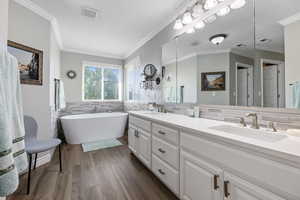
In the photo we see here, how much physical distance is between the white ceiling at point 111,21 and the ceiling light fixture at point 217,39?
76cm

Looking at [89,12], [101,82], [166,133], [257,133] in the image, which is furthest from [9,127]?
[101,82]

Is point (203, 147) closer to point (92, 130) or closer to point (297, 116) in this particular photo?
point (297, 116)

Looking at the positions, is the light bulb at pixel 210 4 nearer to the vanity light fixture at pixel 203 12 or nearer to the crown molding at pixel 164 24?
the vanity light fixture at pixel 203 12

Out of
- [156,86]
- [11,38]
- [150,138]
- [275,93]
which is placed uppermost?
[11,38]

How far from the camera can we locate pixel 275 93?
121cm

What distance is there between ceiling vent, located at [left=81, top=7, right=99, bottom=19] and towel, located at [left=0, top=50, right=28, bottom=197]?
1694 mm

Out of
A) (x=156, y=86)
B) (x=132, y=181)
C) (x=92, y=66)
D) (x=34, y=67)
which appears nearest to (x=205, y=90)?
(x=156, y=86)

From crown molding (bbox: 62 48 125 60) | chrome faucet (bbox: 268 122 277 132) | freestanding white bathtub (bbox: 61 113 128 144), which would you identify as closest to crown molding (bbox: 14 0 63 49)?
crown molding (bbox: 62 48 125 60)

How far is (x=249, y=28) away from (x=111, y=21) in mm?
2143

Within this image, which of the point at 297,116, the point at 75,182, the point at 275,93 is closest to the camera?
the point at 297,116

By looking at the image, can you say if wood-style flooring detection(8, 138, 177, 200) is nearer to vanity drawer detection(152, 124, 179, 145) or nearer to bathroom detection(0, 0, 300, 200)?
bathroom detection(0, 0, 300, 200)

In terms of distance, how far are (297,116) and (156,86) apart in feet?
6.87

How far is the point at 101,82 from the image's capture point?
4.48m

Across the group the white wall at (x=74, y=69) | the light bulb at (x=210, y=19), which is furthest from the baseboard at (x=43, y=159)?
the light bulb at (x=210, y=19)
